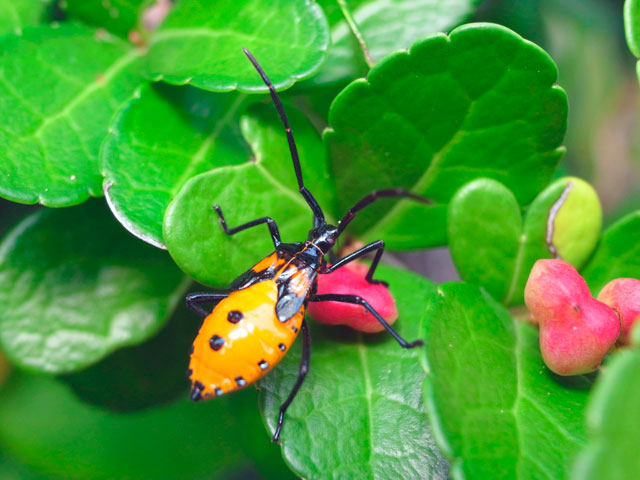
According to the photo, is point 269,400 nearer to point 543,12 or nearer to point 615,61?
point 543,12

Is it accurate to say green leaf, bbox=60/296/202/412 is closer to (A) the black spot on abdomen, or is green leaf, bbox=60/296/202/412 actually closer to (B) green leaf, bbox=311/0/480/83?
(A) the black spot on abdomen

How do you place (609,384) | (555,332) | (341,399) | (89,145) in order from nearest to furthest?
(609,384) < (555,332) < (341,399) < (89,145)

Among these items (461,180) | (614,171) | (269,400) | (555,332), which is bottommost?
(614,171)

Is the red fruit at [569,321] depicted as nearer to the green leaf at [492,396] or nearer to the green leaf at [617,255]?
the green leaf at [492,396]

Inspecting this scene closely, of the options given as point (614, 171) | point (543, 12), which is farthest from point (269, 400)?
point (614, 171)

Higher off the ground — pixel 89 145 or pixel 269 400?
pixel 89 145

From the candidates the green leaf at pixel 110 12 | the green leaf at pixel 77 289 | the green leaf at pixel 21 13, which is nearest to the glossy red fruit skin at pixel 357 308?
the green leaf at pixel 77 289

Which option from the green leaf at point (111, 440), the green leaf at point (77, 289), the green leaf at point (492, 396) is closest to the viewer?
the green leaf at point (492, 396)
